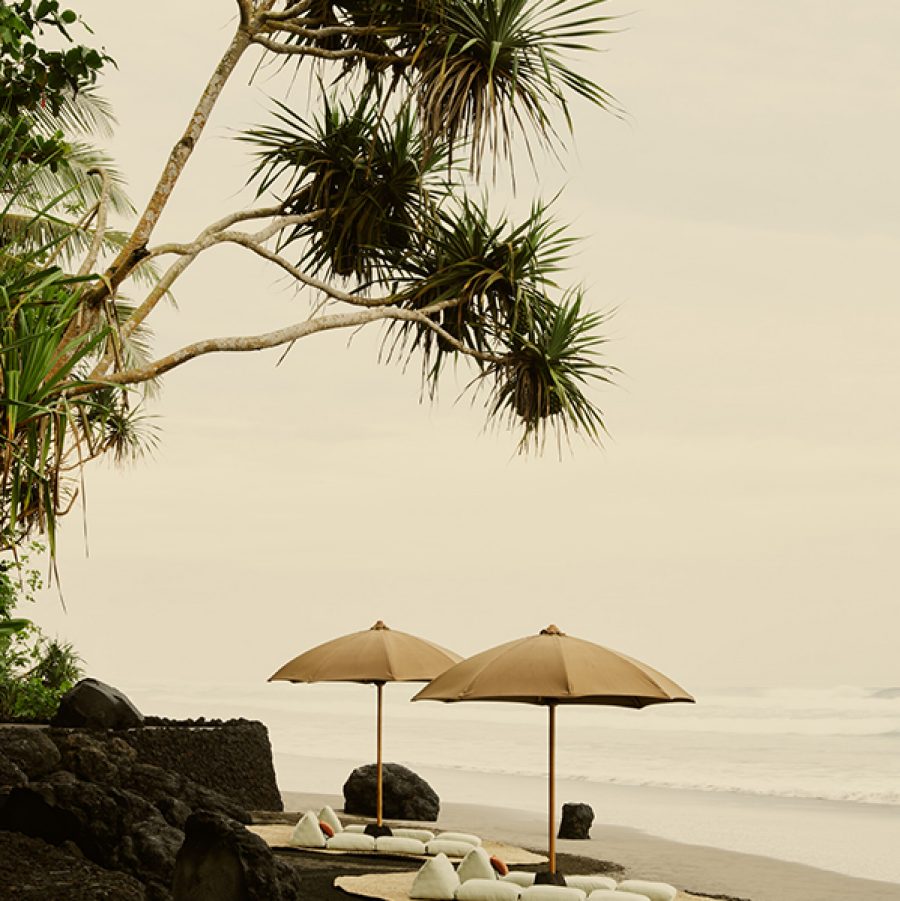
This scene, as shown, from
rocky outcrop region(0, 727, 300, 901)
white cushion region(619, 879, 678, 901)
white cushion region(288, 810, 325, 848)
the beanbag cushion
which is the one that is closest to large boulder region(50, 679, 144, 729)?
white cushion region(288, 810, 325, 848)

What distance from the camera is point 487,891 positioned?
853 cm

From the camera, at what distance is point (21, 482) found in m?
6.51

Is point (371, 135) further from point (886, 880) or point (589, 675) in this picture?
point (886, 880)

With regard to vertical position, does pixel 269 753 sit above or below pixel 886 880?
above

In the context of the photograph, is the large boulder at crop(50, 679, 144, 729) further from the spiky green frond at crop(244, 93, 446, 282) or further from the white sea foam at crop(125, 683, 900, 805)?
the white sea foam at crop(125, 683, 900, 805)

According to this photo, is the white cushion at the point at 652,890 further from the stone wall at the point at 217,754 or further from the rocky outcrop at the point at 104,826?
the stone wall at the point at 217,754

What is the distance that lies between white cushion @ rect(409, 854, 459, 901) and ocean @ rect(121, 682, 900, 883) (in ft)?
21.5

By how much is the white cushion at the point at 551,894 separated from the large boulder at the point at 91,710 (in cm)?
592

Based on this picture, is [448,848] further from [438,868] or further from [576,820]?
[576,820]

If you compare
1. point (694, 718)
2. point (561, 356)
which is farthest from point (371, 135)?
point (694, 718)

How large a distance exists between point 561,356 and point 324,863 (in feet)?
18.5

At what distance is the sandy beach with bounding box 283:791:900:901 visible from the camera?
38.8 feet

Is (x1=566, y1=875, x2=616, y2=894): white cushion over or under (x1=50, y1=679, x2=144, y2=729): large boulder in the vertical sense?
under

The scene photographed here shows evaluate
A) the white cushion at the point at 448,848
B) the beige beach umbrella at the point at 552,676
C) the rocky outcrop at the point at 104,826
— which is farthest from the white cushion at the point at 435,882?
the white cushion at the point at 448,848
